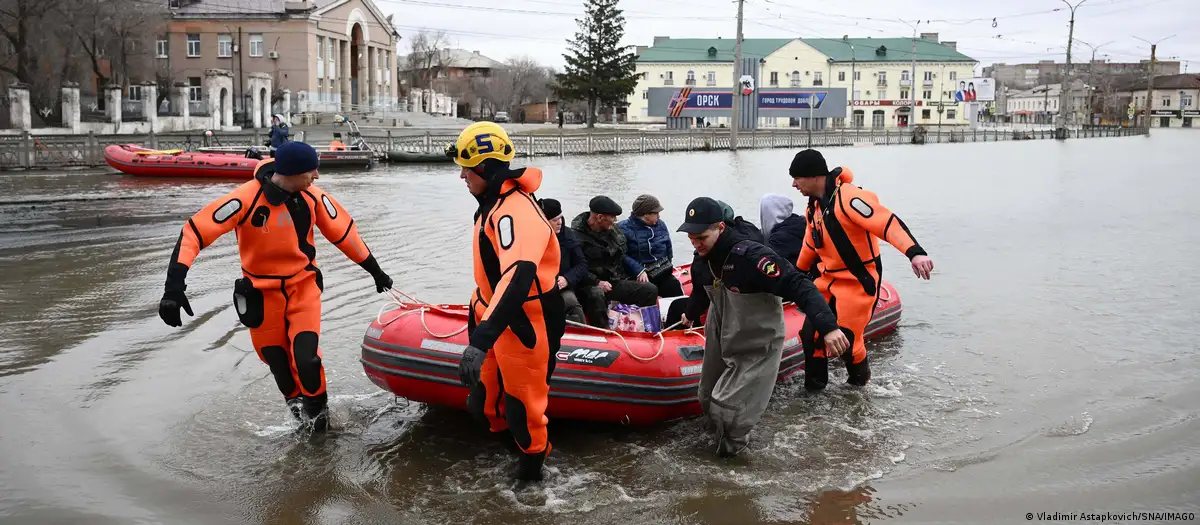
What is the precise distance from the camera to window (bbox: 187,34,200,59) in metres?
59.1

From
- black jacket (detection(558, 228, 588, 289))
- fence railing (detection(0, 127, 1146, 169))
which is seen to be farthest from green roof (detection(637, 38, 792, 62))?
black jacket (detection(558, 228, 588, 289))

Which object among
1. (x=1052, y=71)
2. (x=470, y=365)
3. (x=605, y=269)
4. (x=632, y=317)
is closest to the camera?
(x=470, y=365)

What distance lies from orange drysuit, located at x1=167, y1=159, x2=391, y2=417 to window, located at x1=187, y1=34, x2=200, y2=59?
194 feet

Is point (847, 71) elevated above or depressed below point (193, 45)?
above

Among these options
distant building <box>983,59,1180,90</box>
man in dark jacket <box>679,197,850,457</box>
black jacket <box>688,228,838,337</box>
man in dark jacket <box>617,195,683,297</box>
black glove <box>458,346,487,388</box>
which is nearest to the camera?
black glove <box>458,346,487,388</box>

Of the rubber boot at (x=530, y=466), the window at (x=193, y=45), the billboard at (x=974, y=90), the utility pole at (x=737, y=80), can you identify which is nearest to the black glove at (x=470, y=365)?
the rubber boot at (x=530, y=466)

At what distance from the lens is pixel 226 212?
18.2ft

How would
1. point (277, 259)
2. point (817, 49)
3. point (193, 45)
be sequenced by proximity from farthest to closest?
point (817, 49), point (193, 45), point (277, 259)

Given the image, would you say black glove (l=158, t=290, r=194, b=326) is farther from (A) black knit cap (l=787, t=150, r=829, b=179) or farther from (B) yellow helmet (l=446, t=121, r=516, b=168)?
(A) black knit cap (l=787, t=150, r=829, b=179)

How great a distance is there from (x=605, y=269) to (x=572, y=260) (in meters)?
0.54

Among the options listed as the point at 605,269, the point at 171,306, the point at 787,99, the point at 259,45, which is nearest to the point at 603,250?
the point at 605,269

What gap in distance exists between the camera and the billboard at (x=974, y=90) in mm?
82875

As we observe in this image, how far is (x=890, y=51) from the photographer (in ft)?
294

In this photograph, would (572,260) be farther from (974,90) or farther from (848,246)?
(974,90)
